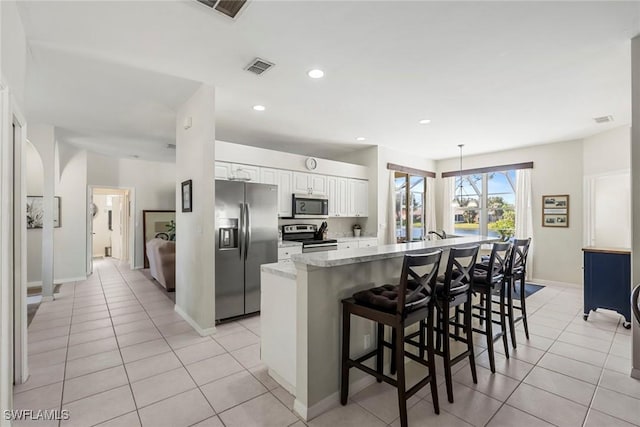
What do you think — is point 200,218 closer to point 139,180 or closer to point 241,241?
point 241,241

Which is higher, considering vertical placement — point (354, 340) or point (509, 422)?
point (354, 340)

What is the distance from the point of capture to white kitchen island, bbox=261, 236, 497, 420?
198 cm

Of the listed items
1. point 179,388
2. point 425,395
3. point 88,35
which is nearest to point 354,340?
point 425,395

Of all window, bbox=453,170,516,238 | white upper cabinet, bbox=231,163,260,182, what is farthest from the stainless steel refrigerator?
window, bbox=453,170,516,238

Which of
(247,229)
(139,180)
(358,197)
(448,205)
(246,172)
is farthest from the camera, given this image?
(139,180)

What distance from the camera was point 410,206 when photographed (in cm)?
711

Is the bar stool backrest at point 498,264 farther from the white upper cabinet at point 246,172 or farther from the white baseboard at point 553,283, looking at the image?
→ the white baseboard at point 553,283

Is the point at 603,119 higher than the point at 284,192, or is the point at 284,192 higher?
the point at 603,119

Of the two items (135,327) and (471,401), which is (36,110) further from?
(471,401)

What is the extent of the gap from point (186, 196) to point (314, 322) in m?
2.61

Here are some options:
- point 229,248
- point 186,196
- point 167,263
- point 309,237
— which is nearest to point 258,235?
point 229,248

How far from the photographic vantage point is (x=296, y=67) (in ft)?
9.68

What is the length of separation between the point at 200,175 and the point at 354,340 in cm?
244

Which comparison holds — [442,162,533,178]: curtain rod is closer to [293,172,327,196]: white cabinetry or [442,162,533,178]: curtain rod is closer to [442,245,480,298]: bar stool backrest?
[293,172,327,196]: white cabinetry
